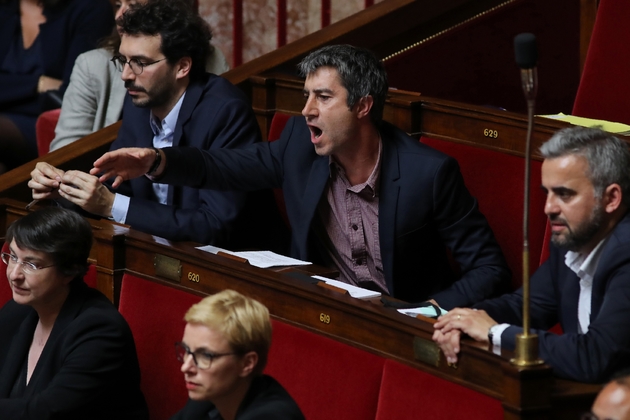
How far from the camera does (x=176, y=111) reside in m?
2.06

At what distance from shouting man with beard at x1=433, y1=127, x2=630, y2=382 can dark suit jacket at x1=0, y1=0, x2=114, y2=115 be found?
1.52 metres

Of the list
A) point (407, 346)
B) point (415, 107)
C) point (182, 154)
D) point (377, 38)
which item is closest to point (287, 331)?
point (407, 346)

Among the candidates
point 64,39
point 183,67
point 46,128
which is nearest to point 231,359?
point 183,67

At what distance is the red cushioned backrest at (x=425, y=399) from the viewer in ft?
4.11

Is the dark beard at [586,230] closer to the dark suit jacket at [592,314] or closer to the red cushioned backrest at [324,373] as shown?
the dark suit jacket at [592,314]

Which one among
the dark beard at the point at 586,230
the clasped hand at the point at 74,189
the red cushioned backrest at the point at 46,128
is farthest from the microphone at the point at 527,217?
the red cushioned backrest at the point at 46,128

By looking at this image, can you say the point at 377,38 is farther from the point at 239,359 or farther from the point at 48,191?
the point at 239,359

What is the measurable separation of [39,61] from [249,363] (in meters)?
1.71

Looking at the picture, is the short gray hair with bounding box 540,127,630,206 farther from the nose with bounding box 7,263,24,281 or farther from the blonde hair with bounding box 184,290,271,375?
the nose with bounding box 7,263,24,281

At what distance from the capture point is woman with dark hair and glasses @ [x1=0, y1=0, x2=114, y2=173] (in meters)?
2.71

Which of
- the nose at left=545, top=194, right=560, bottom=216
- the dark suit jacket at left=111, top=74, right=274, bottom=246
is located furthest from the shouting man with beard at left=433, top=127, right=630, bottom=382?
the dark suit jacket at left=111, top=74, right=274, bottom=246

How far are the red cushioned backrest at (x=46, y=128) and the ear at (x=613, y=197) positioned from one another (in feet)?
5.01

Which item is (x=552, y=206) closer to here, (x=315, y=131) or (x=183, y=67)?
(x=315, y=131)

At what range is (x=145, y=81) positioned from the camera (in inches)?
80.3
